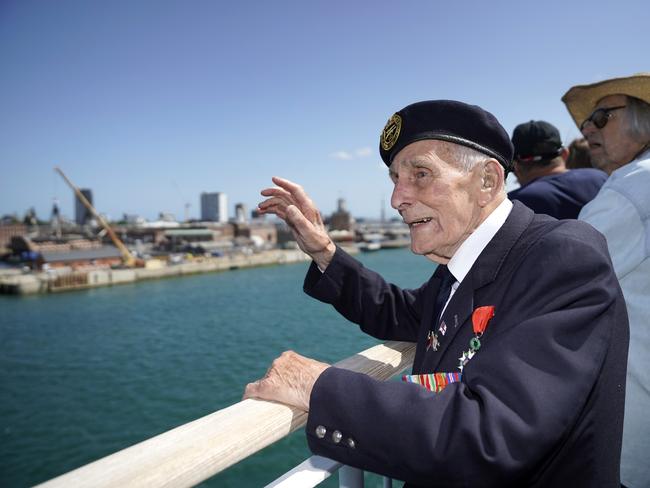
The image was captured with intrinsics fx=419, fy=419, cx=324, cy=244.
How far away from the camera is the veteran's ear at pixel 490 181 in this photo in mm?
1315

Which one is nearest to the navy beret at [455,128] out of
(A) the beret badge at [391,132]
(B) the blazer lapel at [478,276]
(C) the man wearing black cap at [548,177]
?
(A) the beret badge at [391,132]

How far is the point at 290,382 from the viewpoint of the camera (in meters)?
1.12

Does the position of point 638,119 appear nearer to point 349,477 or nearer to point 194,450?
point 349,477

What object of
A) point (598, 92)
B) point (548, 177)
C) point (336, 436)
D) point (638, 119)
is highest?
point (598, 92)

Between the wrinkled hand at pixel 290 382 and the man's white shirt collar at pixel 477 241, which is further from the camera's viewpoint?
the man's white shirt collar at pixel 477 241

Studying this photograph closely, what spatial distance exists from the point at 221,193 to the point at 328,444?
164498 millimetres

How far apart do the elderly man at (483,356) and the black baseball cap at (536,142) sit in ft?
5.38

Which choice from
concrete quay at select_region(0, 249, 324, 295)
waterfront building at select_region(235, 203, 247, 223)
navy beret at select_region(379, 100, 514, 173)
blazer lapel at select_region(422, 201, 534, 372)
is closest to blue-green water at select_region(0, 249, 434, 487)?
concrete quay at select_region(0, 249, 324, 295)

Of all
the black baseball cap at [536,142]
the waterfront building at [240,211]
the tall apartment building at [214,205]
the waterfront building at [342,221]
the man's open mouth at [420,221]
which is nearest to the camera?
the man's open mouth at [420,221]

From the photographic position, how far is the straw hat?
174 cm

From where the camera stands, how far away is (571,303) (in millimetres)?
891

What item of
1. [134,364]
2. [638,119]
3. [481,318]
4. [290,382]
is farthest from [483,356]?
[134,364]

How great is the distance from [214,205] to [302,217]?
163685 mm

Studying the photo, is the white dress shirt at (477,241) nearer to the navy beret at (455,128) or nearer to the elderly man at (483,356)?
the elderly man at (483,356)
